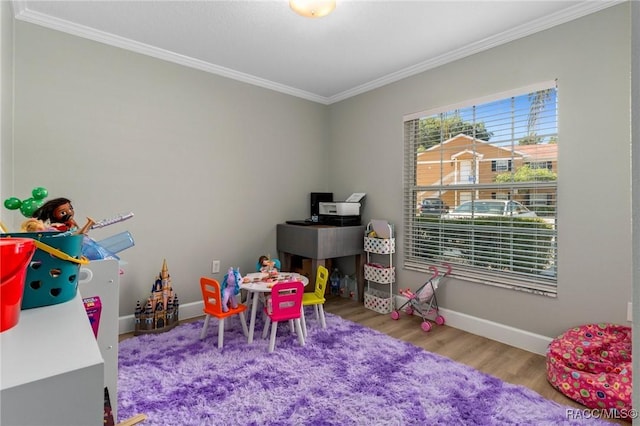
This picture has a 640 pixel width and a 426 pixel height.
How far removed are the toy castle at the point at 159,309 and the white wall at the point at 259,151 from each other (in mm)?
147

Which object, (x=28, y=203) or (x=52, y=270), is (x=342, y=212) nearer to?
(x=28, y=203)

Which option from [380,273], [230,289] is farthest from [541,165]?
[230,289]

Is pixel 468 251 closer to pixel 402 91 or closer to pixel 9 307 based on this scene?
pixel 402 91

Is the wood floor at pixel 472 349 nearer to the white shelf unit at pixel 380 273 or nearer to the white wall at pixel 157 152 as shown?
the white shelf unit at pixel 380 273

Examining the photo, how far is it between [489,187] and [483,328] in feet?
3.83

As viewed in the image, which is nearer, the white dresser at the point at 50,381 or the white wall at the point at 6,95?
the white dresser at the point at 50,381

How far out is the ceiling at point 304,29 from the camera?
2.14 meters

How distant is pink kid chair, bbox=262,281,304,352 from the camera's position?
230 cm

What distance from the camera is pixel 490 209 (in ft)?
8.77

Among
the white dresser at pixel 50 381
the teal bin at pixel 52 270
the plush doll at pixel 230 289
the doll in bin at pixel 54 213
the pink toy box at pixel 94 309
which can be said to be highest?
the doll in bin at pixel 54 213

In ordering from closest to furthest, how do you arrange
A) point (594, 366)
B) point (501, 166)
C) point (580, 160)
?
point (594, 366)
point (580, 160)
point (501, 166)

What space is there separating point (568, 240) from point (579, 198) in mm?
298

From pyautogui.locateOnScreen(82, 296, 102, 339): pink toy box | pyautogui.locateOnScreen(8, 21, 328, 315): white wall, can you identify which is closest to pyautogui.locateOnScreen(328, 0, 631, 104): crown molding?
pyautogui.locateOnScreen(8, 21, 328, 315): white wall

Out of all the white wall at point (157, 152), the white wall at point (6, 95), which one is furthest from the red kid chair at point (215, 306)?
the white wall at point (6, 95)
